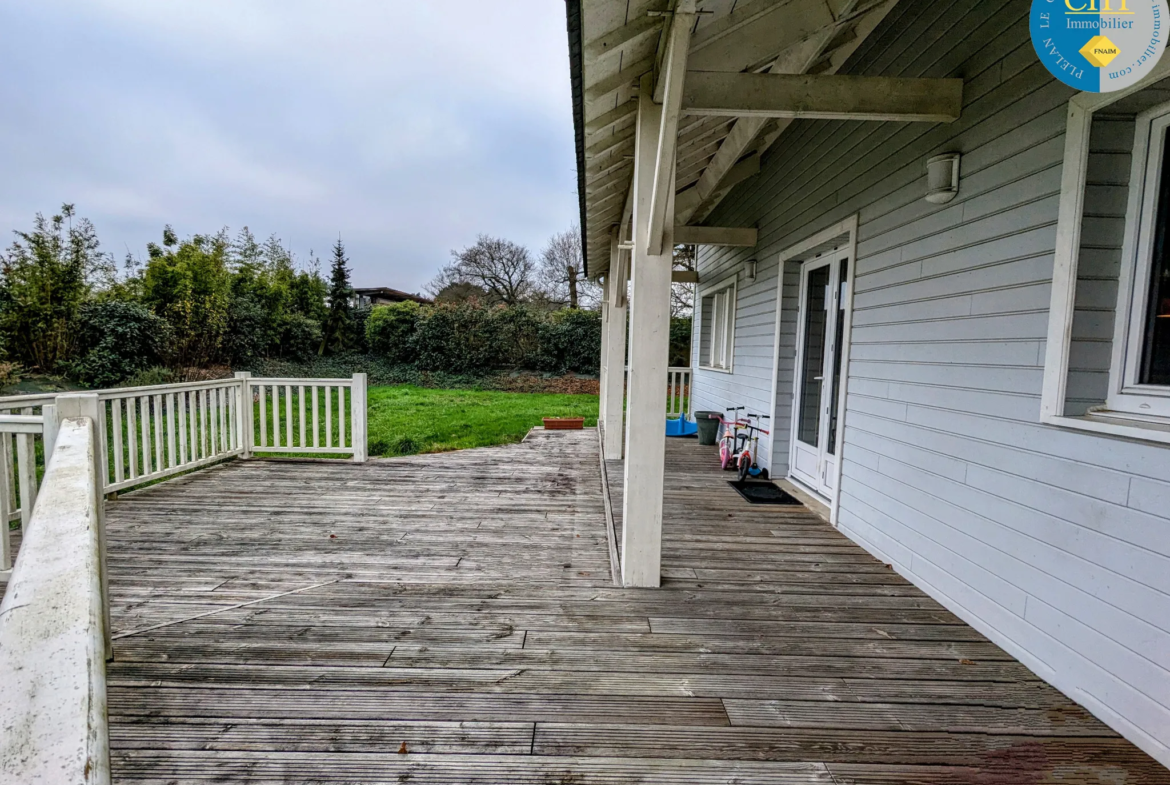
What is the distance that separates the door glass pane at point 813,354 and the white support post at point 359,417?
431 cm

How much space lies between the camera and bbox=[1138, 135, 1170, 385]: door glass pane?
5.65ft

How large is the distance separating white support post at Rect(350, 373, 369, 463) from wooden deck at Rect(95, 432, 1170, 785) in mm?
1903

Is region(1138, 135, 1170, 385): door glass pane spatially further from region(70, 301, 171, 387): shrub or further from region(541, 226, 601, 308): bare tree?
region(541, 226, 601, 308): bare tree

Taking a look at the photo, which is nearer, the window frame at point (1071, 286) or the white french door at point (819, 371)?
the window frame at point (1071, 286)

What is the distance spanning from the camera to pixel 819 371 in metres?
4.42

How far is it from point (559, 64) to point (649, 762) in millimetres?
17006

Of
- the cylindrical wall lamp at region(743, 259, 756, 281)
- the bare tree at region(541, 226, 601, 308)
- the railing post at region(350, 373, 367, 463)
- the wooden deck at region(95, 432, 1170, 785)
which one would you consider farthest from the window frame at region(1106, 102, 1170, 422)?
the bare tree at region(541, 226, 601, 308)

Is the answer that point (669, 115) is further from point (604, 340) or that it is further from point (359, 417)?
point (604, 340)

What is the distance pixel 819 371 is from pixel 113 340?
1087cm

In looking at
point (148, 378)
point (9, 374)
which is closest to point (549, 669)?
point (9, 374)

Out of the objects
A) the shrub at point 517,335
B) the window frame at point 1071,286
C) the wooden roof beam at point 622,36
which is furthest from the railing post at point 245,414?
the shrub at point 517,335

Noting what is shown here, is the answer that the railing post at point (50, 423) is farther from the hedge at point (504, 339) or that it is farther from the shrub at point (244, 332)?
the hedge at point (504, 339)

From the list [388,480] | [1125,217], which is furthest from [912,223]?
[388,480]

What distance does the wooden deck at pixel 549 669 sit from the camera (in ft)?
5.11
